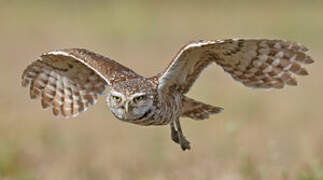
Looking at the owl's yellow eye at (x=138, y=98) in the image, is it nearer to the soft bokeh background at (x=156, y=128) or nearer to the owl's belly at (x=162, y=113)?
the owl's belly at (x=162, y=113)

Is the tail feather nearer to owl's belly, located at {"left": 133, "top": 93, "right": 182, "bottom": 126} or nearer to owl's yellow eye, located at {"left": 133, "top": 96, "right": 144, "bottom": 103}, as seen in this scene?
owl's belly, located at {"left": 133, "top": 93, "right": 182, "bottom": 126}

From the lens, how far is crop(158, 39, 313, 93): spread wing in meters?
7.24

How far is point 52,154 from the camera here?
10.5m

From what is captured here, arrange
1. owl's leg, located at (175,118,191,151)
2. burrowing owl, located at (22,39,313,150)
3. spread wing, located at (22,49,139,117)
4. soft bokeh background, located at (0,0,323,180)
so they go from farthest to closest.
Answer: soft bokeh background, located at (0,0,323,180)
spread wing, located at (22,49,139,117)
owl's leg, located at (175,118,191,151)
burrowing owl, located at (22,39,313,150)

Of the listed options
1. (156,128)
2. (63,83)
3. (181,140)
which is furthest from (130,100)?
(156,128)

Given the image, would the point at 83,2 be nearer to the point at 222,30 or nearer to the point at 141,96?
the point at 222,30

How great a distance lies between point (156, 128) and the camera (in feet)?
38.8

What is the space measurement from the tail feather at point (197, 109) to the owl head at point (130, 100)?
104cm

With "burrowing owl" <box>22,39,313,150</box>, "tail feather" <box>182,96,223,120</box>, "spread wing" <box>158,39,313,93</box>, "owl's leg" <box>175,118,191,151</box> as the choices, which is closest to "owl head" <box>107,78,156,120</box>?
"burrowing owl" <box>22,39,313,150</box>

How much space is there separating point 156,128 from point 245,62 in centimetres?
432

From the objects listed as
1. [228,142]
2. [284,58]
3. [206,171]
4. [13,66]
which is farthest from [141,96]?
[13,66]

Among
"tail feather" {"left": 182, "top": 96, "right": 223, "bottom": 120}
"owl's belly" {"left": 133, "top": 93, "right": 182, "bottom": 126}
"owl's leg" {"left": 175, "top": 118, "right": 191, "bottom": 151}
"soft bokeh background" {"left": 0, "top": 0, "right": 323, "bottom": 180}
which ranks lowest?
"soft bokeh background" {"left": 0, "top": 0, "right": 323, "bottom": 180}

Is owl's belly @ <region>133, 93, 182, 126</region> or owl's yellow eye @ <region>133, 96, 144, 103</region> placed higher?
owl's yellow eye @ <region>133, 96, 144, 103</region>

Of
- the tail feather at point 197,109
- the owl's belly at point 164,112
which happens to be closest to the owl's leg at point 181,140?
the owl's belly at point 164,112
